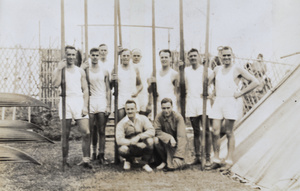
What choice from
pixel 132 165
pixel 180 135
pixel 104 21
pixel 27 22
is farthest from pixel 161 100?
pixel 27 22

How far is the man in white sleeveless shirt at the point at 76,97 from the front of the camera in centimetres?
338

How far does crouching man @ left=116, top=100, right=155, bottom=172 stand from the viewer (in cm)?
333

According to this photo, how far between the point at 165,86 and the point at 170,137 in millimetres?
606

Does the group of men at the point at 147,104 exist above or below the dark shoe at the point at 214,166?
above

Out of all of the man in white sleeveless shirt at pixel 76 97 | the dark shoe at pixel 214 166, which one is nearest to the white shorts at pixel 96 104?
the man in white sleeveless shirt at pixel 76 97

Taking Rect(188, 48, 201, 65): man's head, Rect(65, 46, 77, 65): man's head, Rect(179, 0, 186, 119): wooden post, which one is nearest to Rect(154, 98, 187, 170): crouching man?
Rect(179, 0, 186, 119): wooden post

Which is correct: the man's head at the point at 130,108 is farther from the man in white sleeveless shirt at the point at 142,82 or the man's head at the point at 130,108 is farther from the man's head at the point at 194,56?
the man's head at the point at 194,56

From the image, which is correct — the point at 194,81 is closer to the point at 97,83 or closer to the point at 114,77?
the point at 114,77

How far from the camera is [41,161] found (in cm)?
350

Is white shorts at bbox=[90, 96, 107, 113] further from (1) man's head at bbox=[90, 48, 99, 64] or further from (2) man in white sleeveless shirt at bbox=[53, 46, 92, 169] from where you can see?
(1) man's head at bbox=[90, 48, 99, 64]

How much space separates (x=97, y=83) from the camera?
356cm

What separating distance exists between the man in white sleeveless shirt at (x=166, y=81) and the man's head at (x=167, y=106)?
0.19 meters

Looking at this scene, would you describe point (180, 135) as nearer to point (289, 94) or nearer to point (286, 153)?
point (286, 153)

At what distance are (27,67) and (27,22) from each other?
652mm
